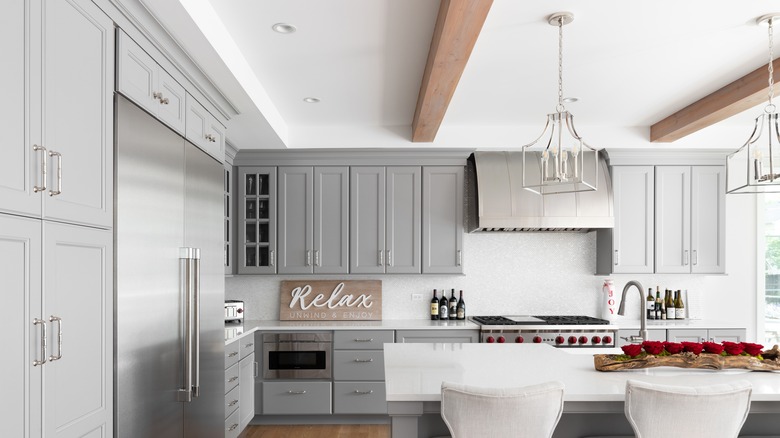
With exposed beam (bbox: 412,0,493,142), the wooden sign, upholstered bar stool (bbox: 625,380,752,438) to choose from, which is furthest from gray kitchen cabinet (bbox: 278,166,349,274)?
upholstered bar stool (bbox: 625,380,752,438)

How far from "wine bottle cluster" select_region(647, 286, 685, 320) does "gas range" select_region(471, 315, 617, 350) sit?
28.4 inches

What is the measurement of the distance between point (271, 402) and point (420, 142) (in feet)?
8.12

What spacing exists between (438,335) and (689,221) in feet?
7.89

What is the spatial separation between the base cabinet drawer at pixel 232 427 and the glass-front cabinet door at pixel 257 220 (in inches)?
53.8

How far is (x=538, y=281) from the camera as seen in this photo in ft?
18.9

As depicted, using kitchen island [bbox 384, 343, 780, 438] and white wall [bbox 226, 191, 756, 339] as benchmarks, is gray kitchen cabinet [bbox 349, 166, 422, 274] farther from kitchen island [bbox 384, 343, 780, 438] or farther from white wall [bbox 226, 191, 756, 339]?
kitchen island [bbox 384, 343, 780, 438]

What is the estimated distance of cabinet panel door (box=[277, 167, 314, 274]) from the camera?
5.39 meters

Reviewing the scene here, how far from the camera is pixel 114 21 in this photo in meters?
2.29

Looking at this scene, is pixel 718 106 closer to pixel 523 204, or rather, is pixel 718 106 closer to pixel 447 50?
pixel 523 204
